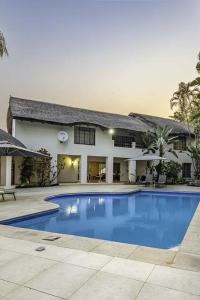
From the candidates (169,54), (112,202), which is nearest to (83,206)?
(112,202)

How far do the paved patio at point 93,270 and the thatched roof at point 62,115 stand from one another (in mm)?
15958

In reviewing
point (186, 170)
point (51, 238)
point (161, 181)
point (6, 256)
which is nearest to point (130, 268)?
point (6, 256)

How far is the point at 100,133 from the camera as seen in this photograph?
2484cm

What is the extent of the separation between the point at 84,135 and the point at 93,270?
20.2 meters

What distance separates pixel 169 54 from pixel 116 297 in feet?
61.1

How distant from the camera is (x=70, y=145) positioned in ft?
75.4

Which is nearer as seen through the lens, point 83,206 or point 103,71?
point 83,206

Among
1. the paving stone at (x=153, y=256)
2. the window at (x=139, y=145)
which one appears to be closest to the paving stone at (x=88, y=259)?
the paving stone at (x=153, y=256)

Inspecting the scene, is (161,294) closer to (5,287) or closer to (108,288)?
(108,288)

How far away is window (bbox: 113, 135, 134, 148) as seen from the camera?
2590 cm

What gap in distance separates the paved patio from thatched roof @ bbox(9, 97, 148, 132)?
52.4 ft

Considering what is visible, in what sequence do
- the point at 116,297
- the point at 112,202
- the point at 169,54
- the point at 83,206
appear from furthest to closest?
the point at 169,54
the point at 112,202
the point at 83,206
the point at 116,297

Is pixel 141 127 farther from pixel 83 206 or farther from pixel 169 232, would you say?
pixel 169 232

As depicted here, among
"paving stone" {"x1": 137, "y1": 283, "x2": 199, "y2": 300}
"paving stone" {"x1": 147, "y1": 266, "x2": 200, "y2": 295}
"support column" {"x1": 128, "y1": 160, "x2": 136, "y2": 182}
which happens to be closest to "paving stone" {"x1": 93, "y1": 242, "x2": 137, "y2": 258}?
"paving stone" {"x1": 147, "y1": 266, "x2": 200, "y2": 295}
